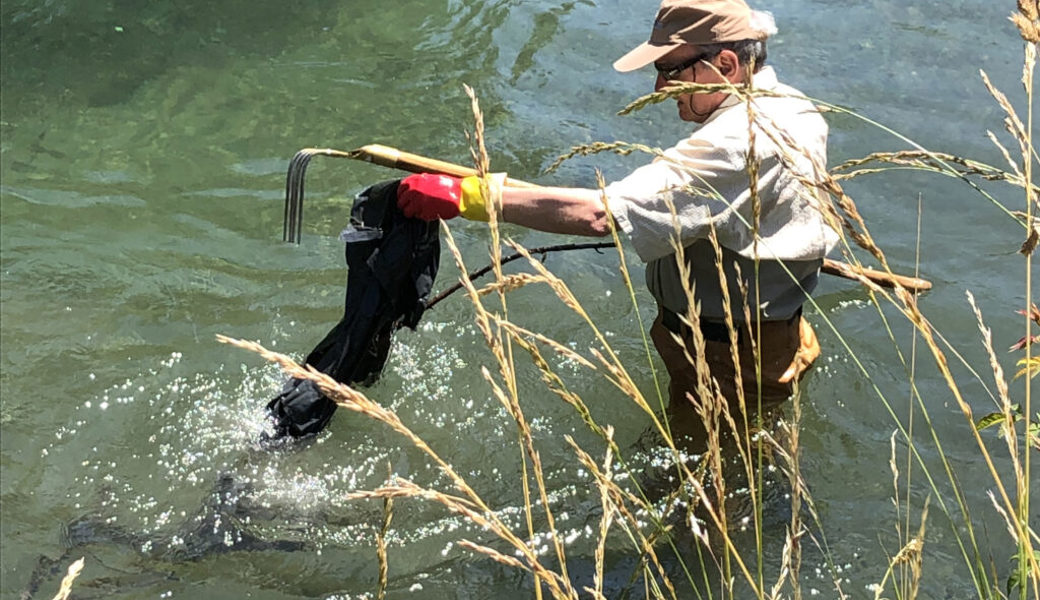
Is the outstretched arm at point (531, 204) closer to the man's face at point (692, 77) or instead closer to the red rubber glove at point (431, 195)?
the red rubber glove at point (431, 195)

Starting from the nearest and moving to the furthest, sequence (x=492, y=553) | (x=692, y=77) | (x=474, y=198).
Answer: (x=492, y=553) → (x=474, y=198) → (x=692, y=77)

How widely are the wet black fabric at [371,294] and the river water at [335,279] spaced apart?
1.24ft

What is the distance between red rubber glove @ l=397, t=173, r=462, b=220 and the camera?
3234 mm

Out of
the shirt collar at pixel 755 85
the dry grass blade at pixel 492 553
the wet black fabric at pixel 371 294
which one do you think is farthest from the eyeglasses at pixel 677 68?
the dry grass blade at pixel 492 553

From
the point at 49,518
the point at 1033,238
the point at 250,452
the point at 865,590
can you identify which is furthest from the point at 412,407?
the point at 1033,238

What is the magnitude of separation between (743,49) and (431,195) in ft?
3.51

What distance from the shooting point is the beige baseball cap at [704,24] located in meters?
3.13

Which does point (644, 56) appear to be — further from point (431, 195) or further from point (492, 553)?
point (492, 553)

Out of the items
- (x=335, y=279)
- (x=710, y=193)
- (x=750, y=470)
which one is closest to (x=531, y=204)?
(x=710, y=193)

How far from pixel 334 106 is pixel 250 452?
3.52m

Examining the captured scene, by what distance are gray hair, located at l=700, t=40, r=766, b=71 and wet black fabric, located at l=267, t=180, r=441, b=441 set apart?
3.68ft

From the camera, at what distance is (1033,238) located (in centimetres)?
180

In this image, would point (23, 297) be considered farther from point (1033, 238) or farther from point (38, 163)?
point (1033, 238)

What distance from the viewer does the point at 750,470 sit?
2000 millimetres
